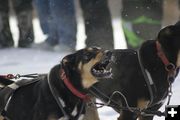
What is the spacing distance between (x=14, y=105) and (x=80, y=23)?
541 cm

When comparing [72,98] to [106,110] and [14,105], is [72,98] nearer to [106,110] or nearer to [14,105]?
[14,105]

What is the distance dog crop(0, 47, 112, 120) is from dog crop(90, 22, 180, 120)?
13.2 inches

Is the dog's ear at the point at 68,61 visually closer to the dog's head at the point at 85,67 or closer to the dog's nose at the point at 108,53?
the dog's head at the point at 85,67

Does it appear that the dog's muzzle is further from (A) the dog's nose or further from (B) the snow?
(B) the snow

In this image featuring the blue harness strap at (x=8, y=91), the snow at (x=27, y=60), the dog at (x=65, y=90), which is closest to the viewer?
the dog at (x=65, y=90)

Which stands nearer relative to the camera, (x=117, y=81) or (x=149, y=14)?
(x=117, y=81)

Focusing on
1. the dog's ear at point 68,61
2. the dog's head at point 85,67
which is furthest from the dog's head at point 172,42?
the dog's ear at point 68,61

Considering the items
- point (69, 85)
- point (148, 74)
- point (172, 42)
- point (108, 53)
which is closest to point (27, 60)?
point (108, 53)

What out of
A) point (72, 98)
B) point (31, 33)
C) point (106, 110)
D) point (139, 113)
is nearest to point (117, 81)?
point (139, 113)

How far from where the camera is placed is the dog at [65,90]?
12.7 ft

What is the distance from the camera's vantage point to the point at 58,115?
3875 millimetres

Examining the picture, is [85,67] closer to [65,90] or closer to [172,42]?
[65,90]

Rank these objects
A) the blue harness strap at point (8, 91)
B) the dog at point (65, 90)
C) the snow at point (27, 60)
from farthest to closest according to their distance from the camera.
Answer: the snow at point (27, 60), the blue harness strap at point (8, 91), the dog at point (65, 90)

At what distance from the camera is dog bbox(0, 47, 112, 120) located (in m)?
3.88
